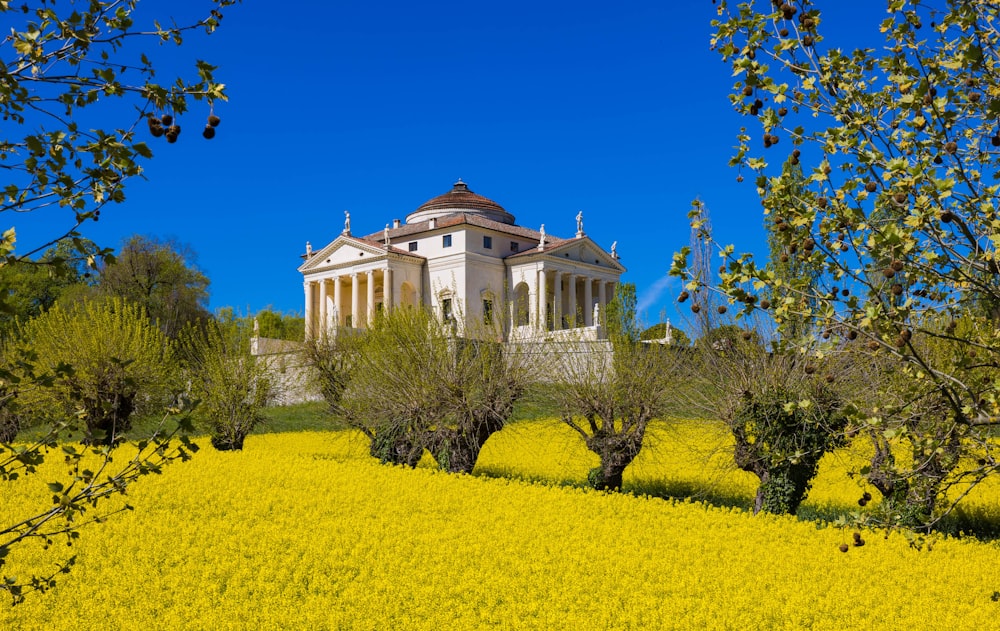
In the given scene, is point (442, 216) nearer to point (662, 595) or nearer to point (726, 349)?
point (726, 349)

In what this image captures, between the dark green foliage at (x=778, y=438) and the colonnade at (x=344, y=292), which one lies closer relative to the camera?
the dark green foliage at (x=778, y=438)

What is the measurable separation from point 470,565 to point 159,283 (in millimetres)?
55902

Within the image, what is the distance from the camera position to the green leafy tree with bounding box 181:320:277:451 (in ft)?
98.5

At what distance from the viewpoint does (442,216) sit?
74125 mm

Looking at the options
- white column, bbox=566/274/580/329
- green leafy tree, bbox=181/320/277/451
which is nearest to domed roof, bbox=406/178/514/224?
white column, bbox=566/274/580/329

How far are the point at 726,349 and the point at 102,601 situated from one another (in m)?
15.0

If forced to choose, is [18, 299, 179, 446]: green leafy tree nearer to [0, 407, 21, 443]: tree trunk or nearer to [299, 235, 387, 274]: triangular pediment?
[0, 407, 21, 443]: tree trunk

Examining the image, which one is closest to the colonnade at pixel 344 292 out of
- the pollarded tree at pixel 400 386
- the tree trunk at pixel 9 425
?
the tree trunk at pixel 9 425

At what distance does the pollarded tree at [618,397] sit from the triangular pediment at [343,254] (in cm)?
4226

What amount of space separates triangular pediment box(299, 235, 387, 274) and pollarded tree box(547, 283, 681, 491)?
1664 inches

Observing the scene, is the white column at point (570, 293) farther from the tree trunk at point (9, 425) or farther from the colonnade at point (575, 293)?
the tree trunk at point (9, 425)

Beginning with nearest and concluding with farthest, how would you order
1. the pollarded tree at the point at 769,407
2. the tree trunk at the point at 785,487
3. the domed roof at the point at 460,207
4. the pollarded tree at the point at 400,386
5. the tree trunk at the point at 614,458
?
the pollarded tree at the point at 769,407
the tree trunk at the point at 785,487
the tree trunk at the point at 614,458
the pollarded tree at the point at 400,386
the domed roof at the point at 460,207

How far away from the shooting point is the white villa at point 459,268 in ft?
214

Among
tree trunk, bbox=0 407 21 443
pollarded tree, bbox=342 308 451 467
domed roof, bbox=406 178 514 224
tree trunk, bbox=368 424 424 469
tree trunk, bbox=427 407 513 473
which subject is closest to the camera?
tree trunk, bbox=427 407 513 473
